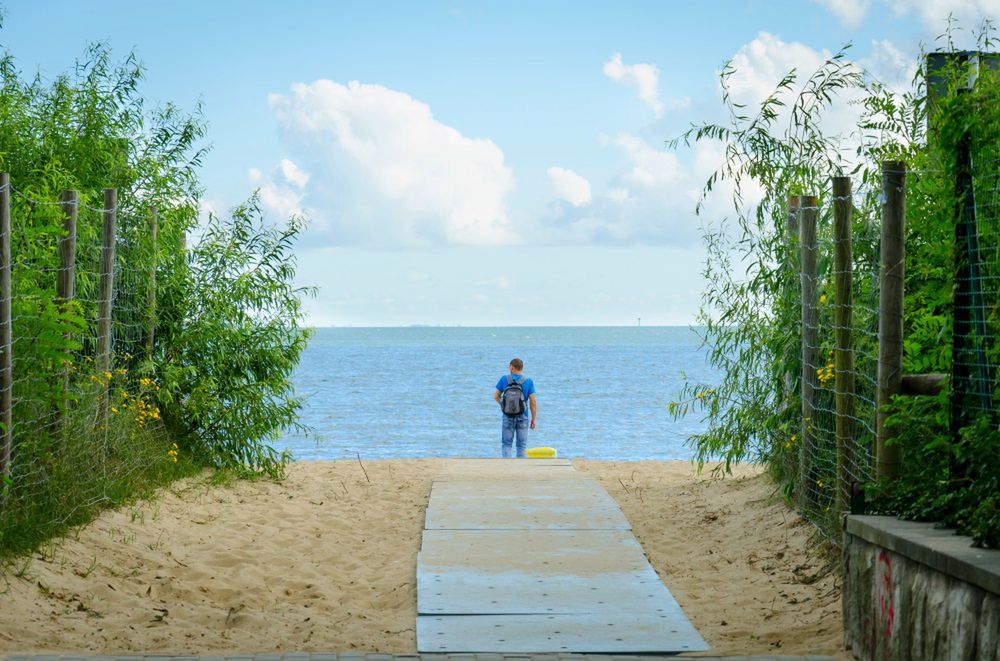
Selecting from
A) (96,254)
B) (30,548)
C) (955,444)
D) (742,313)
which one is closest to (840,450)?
(955,444)

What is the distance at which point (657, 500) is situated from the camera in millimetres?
11492

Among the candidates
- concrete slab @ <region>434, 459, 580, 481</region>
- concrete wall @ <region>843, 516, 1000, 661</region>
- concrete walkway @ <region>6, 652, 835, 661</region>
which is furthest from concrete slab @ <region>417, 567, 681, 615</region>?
concrete slab @ <region>434, 459, 580, 481</region>

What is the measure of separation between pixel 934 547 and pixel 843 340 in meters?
2.85

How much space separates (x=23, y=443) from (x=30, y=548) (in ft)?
2.22

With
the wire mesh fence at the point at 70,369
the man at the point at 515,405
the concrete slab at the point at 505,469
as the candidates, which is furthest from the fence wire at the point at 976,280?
the man at the point at 515,405

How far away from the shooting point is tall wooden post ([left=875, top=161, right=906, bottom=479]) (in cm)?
629

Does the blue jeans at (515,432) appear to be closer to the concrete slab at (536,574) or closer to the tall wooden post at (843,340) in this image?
the concrete slab at (536,574)

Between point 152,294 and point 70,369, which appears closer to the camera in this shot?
point 70,369

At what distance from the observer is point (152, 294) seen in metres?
11.5

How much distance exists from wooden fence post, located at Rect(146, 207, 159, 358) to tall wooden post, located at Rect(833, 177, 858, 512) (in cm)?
669

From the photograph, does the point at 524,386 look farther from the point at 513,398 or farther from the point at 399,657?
the point at 399,657

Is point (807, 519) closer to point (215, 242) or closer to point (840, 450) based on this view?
point (840, 450)

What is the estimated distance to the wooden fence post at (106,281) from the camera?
32.2ft

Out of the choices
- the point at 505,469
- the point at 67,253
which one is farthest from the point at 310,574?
the point at 505,469
